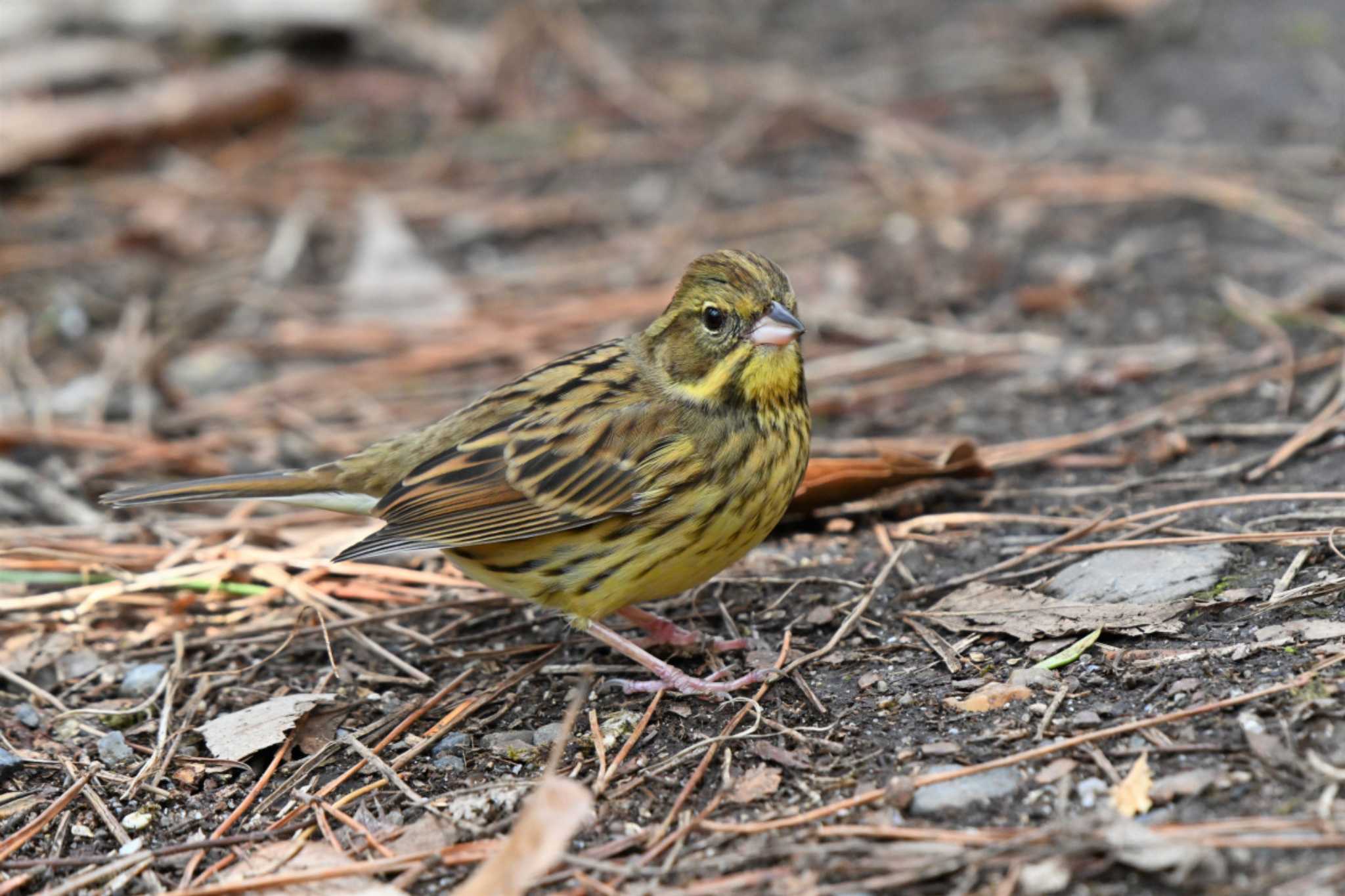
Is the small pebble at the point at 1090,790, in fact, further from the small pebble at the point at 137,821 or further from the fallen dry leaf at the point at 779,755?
the small pebble at the point at 137,821

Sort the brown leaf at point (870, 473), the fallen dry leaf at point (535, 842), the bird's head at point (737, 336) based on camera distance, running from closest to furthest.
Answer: the fallen dry leaf at point (535, 842)
the bird's head at point (737, 336)
the brown leaf at point (870, 473)

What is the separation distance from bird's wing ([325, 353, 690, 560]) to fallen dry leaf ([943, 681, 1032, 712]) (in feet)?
3.26

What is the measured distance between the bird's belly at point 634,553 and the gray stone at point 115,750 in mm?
1021

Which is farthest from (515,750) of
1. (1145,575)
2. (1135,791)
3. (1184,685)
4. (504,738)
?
(1145,575)

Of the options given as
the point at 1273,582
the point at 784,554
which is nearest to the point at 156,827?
the point at 784,554

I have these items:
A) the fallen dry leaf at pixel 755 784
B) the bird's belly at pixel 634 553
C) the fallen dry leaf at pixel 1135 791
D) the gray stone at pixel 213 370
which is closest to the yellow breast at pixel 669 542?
the bird's belly at pixel 634 553

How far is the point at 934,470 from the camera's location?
4488 millimetres

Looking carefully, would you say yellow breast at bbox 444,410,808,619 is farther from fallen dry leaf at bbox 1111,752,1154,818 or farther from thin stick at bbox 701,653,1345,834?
fallen dry leaf at bbox 1111,752,1154,818

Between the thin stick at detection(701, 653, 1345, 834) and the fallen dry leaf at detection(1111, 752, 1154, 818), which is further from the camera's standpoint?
the thin stick at detection(701, 653, 1345, 834)

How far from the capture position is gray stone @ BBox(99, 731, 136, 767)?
3695 mm

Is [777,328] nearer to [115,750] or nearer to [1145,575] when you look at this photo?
[1145,575]

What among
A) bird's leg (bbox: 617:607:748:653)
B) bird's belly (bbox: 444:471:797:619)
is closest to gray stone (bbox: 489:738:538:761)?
bird's belly (bbox: 444:471:797:619)

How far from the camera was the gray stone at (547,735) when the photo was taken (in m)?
3.60

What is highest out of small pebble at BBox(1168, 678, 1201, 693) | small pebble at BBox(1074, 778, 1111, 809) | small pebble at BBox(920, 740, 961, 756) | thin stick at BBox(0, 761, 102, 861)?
small pebble at BBox(1168, 678, 1201, 693)
